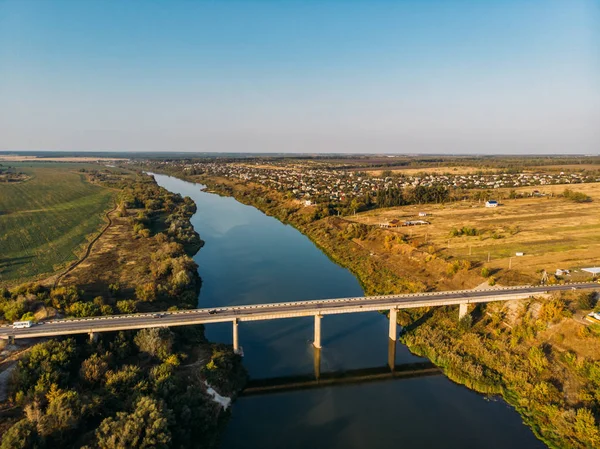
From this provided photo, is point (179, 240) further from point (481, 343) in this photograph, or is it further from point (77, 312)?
point (481, 343)

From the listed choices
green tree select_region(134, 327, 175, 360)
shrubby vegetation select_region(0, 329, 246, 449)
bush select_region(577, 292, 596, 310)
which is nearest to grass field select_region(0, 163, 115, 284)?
shrubby vegetation select_region(0, 329, 246, 449)

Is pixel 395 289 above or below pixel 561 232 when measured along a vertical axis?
below

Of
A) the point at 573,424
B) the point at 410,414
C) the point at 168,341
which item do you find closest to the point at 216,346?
the point at 168,341

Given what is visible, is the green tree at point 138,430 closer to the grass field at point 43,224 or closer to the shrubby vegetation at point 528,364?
the shrubby vegetation at point 528,364

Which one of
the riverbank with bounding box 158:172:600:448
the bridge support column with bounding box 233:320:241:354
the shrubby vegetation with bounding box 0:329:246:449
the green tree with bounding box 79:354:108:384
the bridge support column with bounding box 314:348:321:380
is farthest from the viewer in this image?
the bridge support column with bounding box 233:320:241:354

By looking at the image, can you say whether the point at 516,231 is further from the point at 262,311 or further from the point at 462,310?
the point at 262,311

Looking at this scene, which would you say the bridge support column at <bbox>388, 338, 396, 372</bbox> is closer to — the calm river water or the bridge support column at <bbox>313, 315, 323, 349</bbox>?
the calm river water

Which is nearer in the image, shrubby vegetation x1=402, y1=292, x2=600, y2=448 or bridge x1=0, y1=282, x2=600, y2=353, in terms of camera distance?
shrubby vegetation x1=402, y1=292, x2=600, y2=448
